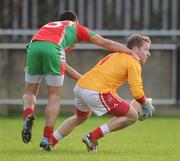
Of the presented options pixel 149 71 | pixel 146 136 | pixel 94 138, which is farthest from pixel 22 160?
pixel 149 71

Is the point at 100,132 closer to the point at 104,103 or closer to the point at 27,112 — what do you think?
the point at 104,103

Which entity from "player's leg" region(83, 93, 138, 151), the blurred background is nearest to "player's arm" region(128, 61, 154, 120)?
"player's leg" region(83, 93, 138, 151)

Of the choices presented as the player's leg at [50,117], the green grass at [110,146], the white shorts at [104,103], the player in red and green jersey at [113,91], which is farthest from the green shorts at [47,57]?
the green grass at [110,146]

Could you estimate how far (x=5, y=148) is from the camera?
1032 cm

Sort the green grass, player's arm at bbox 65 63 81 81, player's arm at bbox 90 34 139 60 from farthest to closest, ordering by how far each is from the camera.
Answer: player's arm at bbox 65 63 81 81, player's arm at bbox 90 34 139 60, the green grass

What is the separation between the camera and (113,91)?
994 cm

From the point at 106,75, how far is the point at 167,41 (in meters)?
7.97

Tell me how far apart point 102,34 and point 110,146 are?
7082mm

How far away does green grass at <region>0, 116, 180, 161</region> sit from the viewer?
30.5 ft

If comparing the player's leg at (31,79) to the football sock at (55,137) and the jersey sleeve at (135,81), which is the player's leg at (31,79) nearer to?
the football sock at (55,137)

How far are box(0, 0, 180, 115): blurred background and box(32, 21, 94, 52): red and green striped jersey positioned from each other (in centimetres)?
706

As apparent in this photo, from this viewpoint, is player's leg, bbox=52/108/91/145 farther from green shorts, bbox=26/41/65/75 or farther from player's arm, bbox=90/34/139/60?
player's arm, bbox=90/34/139/60

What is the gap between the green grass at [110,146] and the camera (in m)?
9.30

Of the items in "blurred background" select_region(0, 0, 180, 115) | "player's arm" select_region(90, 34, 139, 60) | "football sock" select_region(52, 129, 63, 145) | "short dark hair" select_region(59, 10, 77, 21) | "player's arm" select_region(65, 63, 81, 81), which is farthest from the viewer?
"blurred background" select_region(0, 0, 180, 115)
